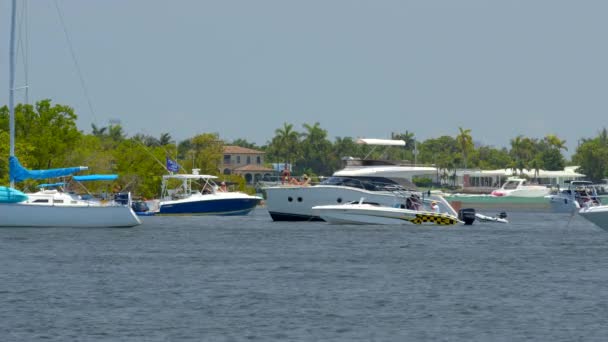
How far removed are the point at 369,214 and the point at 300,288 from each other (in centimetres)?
3799

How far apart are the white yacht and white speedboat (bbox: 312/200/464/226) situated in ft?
9.27

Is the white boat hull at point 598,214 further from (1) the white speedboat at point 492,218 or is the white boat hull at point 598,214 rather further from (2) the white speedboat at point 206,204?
(2) the white speedboat at point 206,204

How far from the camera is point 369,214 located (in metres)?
84.1

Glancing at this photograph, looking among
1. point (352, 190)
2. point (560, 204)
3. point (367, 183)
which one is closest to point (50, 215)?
point (352, 190)

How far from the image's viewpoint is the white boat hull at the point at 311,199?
8950cm

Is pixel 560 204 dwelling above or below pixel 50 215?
above

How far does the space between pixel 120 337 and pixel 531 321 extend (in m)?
11.9

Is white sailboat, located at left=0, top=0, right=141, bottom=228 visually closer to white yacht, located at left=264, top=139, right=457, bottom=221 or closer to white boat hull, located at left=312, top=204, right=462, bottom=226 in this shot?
white boat hull, located at left=312, top=204, right=462, bottom=226

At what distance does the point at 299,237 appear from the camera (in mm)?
A: 77750

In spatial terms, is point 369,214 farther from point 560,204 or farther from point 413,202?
point 560,204

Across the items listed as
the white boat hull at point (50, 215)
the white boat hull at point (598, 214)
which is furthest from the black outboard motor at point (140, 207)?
the white boat hull at point (598, 214)

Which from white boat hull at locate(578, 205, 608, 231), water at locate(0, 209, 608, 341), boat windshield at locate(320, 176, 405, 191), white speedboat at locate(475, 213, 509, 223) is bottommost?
water at locate(0, 209, 608, 341)

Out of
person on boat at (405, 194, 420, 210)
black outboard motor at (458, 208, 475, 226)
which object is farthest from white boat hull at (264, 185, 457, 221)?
black outboard motor at (458, 208, 475, 226)

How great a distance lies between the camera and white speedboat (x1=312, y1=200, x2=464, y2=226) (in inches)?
3314
